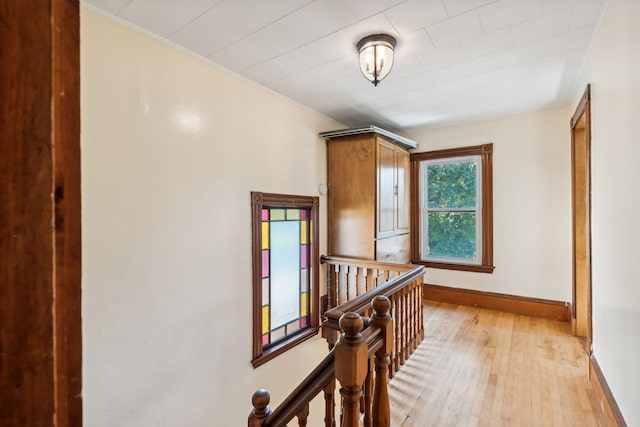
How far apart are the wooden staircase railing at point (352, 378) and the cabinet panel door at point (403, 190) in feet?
9.56

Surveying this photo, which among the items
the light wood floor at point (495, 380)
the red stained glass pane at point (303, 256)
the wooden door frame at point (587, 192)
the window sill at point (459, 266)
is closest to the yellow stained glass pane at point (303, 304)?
the red stained glass pane at point (303, 256)

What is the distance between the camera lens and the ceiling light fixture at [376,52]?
2.01m

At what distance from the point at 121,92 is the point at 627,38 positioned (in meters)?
2.77

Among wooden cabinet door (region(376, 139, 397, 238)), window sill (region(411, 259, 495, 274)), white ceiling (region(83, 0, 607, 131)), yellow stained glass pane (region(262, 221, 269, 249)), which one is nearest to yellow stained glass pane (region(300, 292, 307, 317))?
yellow stained glass pane (region(262, 221, 269, 249))

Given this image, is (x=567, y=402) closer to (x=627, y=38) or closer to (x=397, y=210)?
(x=627, y=38)

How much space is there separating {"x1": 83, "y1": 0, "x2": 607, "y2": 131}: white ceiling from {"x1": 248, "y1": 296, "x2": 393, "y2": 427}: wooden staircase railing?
1.72 metres

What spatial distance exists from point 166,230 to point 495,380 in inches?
104

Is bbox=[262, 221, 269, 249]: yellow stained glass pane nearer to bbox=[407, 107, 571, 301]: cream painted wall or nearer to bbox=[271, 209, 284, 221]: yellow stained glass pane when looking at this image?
bbox=[271, 209, 284, 221]: yellow stained glass pane

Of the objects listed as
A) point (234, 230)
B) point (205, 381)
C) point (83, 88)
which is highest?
point (83, 88)

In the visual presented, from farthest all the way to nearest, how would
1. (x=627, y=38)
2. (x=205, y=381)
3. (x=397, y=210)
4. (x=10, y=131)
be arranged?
1. (x=397, y=210)
2. (x=205, y=381)
3. (x=627, y=38)
4. (x=10, y=131)

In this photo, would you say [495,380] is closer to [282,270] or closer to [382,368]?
[382,368]

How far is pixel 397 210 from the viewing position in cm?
393

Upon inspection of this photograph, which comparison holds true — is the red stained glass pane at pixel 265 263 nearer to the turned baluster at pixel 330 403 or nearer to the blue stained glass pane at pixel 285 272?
the blue stained glass pane at pixel 285 272

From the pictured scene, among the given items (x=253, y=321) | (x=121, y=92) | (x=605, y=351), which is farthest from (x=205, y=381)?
(x=605, y=351)
